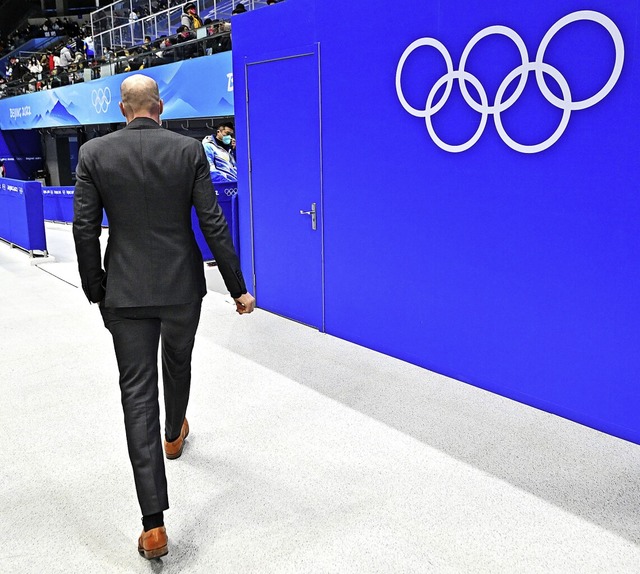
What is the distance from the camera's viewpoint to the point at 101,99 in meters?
11.8

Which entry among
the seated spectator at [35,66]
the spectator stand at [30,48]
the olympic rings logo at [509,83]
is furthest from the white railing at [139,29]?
the spectator stand at [30,48]

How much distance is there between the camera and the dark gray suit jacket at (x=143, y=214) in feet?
7.11

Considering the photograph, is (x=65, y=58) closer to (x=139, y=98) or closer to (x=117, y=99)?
(x=117, y=99)

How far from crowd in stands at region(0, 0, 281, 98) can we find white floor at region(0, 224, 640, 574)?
582 cm

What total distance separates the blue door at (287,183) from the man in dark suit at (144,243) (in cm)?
253

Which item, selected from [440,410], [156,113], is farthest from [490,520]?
[156,113]

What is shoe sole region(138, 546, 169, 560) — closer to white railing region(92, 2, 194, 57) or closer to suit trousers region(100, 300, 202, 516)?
suit trousers region(100, 300, 202, 516)

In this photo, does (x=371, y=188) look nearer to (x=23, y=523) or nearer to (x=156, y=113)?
(x=156, y=113)

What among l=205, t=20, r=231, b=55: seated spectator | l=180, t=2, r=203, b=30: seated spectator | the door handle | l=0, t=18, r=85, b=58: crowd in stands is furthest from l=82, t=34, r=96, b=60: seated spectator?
the door handle

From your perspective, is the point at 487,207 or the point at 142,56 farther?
the point at 142,56

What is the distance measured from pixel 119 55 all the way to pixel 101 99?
1501 millimetres

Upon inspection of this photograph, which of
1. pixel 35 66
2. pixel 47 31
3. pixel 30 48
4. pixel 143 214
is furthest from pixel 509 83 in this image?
pixel 47 31

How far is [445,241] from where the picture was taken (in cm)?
389

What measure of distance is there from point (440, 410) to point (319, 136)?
2182mm
